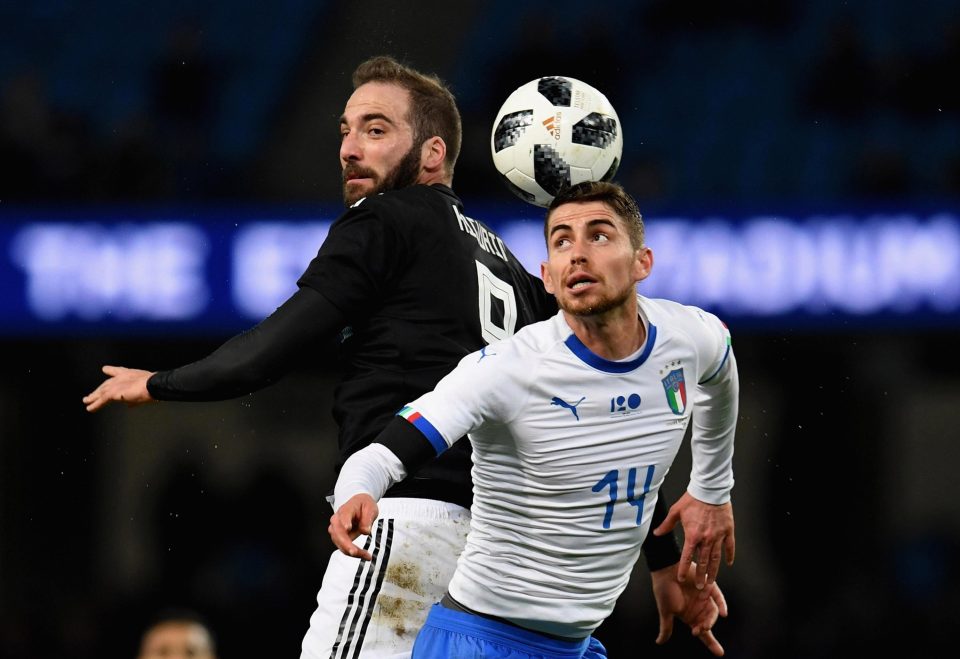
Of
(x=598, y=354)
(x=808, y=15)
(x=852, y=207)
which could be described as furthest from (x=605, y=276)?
(x=808, y=15)

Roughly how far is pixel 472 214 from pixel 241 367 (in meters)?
5.14

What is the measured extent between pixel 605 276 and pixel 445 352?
571 millimetres

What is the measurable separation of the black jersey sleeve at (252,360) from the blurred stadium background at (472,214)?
4899 mm

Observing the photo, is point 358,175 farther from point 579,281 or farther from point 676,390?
point 676,390

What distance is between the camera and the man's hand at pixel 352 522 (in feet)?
10.3

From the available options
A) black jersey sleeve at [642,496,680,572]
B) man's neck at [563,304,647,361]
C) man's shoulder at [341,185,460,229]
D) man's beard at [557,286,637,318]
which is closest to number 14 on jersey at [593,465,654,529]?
man's neck at [563,304,647,361]

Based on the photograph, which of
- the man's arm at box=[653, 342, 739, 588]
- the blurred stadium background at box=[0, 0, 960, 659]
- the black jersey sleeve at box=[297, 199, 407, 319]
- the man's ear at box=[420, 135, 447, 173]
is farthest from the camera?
the blurred stadium background at box=[0, 0, 960, 659]

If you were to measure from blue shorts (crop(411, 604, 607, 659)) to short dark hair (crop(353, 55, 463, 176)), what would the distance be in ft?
4.72

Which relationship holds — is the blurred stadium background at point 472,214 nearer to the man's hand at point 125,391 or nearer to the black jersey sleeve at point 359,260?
the black jersey sleeve at point 359,260

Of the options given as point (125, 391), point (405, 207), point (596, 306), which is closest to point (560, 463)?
point (596, 306)

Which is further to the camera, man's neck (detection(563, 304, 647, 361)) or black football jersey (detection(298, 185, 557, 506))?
black football jersey (detection(298, 185, 557, 506))

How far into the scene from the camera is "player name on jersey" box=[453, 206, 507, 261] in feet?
13.8

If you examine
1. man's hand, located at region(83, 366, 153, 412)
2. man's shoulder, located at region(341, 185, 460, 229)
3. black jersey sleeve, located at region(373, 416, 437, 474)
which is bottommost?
black jersey sleeve, located at region(373, 416, 437, 474)

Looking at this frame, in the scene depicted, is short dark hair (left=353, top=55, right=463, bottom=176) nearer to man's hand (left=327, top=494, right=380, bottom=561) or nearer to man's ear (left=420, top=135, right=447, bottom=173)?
man's ear (left=420, top=135, right=447, bottom=173)
